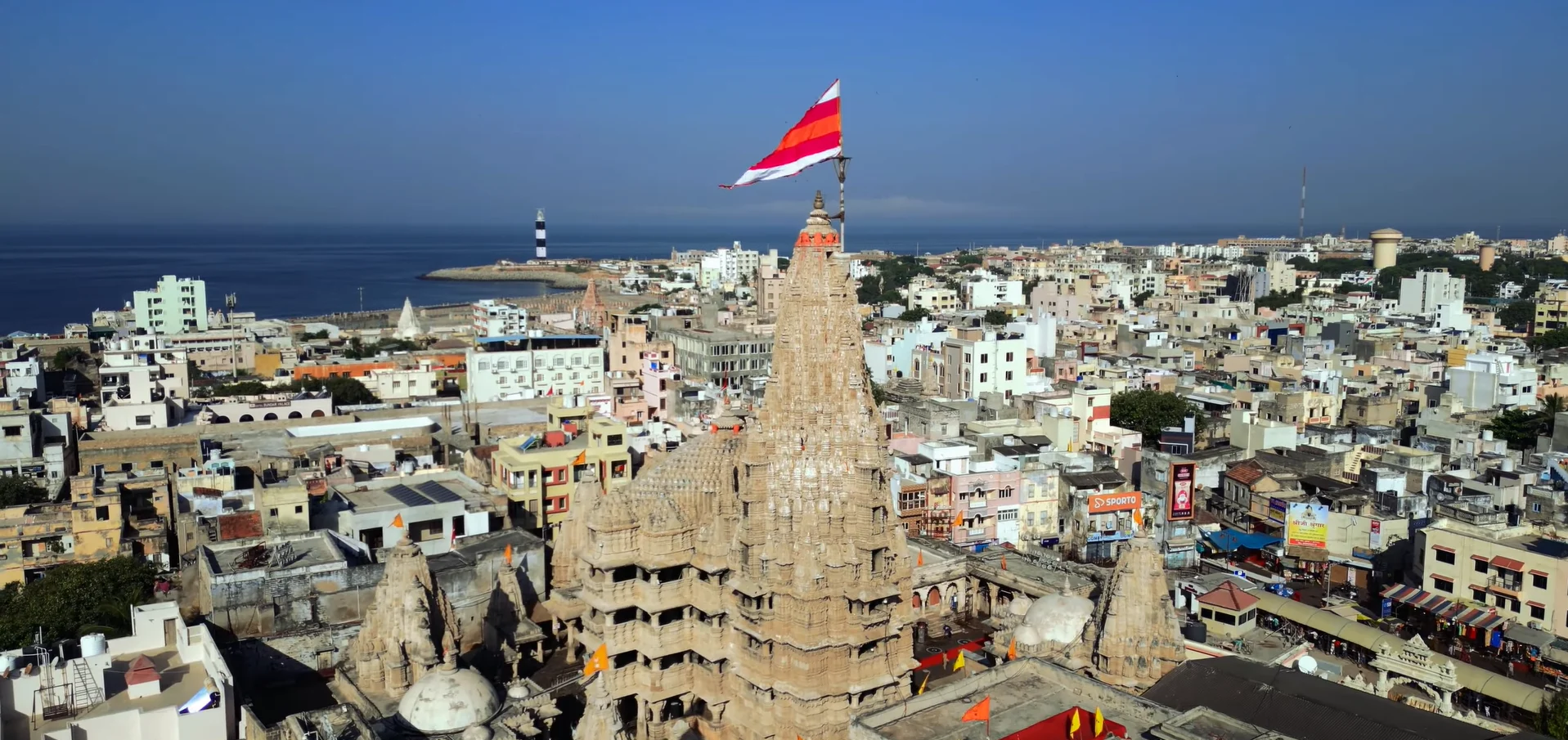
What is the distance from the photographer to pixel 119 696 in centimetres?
2480

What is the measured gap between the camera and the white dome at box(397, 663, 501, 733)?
23266mm

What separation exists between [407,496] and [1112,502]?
1065 inches

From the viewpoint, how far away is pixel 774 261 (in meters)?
160

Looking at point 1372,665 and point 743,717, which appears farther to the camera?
point 1372,665

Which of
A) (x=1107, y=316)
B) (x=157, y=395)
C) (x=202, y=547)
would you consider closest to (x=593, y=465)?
(x=202, y=547)

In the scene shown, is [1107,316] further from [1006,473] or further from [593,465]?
[593,465]

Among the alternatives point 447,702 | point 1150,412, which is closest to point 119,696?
point 447,702

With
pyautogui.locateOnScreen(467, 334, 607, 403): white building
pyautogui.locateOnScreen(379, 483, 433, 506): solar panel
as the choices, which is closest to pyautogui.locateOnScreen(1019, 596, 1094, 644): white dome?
pyautogui.locateOnScreen(379, 483, 433, 506): solar panel

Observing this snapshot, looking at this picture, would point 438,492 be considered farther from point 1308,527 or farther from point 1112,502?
point 1308,527

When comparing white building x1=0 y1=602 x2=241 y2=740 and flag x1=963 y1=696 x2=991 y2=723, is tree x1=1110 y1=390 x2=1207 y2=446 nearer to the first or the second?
flag x1=963 y1=696 x2=991 y2=723

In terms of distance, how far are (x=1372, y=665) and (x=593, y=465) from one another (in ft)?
92.3

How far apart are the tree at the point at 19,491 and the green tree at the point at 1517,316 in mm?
118273

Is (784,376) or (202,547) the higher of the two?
(784,376)

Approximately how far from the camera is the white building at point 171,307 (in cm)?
10519
